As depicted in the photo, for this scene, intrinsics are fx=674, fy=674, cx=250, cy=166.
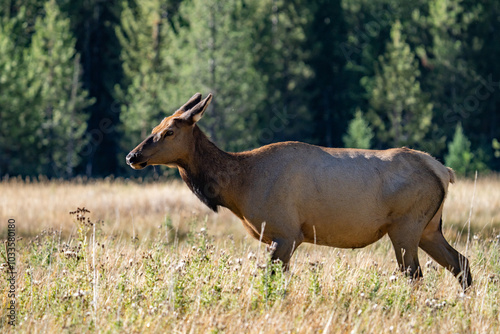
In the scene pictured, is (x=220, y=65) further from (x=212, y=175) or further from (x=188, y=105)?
(x=212, y=175)

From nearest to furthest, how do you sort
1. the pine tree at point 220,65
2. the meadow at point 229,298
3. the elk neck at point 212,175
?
the meadow at point 229,298
the elk neck at point 212,175
the pine tree at point 220,65

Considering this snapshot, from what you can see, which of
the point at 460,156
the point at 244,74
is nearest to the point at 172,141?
the point at 244,74

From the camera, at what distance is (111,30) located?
3684cm

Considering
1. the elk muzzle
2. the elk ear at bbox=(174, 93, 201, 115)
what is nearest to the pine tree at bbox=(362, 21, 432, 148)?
the elk ear at bbox=(174, 93, 201, 115)

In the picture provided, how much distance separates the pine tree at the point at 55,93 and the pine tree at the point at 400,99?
14667 millimetres

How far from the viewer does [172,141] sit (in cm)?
689

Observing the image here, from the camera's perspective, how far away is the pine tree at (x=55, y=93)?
1107 inches

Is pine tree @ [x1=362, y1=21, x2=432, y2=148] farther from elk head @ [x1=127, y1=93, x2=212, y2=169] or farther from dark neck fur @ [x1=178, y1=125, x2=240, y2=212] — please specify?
elk head @ [x1=127, y1=93, x2=212, y2=169]

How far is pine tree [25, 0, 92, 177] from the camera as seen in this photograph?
28.1 m

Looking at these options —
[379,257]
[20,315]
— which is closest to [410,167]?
[379,257]

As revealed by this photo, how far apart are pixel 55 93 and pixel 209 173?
23.6 metres

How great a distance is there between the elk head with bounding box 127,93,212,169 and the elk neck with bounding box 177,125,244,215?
0.32 ft

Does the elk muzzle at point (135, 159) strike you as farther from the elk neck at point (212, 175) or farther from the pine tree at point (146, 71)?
the pine tree at point (146, 71)

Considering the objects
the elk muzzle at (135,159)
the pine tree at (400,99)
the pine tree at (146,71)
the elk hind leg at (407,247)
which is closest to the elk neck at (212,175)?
the elk muzzle at (135,159)
